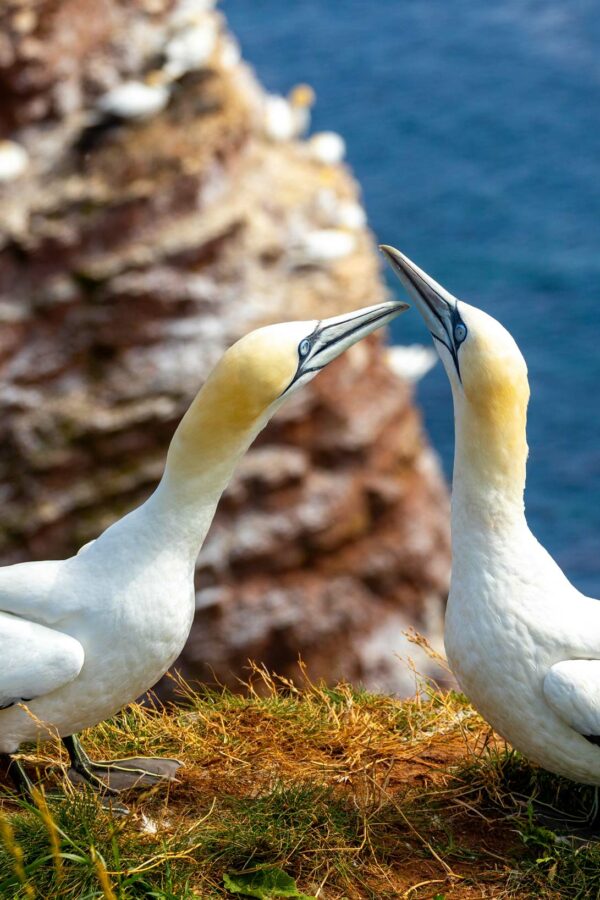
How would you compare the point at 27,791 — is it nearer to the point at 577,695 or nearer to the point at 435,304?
the point at 577,695

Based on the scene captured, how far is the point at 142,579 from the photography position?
4.28 m

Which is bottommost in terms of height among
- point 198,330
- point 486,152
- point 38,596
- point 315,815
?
point 486,152

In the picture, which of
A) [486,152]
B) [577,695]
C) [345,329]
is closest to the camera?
[577,695]

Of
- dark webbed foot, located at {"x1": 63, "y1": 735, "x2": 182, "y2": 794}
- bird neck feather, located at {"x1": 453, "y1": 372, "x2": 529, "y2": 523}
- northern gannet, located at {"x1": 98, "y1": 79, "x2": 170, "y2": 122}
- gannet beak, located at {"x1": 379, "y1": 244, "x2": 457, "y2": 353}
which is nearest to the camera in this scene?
bird neck feather, located at {"x1": 453, "y1": 372, "x2": 529, "y2": 523}

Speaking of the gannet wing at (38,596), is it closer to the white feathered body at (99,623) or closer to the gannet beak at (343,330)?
the white feathered body at (99,623)

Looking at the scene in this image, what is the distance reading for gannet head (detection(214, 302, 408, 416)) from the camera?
13.4ft

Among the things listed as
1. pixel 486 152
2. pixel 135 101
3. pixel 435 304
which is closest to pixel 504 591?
pixel 435 304

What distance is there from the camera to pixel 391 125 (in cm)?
3578

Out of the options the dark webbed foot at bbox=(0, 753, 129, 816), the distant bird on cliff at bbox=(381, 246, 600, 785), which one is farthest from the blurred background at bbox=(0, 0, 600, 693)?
the distant bird on cliff at bbox=(381, 246, 600, 785)

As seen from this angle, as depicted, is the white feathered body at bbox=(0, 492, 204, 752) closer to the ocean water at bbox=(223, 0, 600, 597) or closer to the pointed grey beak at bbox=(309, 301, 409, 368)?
the pointed grey beak at bbox=(309, 301, 409, 368)

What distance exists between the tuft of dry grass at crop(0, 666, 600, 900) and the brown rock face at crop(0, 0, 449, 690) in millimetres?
10836

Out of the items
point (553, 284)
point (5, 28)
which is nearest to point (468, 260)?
point (553, 284)

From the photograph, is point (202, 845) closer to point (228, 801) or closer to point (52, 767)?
point (228, 801)

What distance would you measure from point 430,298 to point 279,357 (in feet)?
1.86
